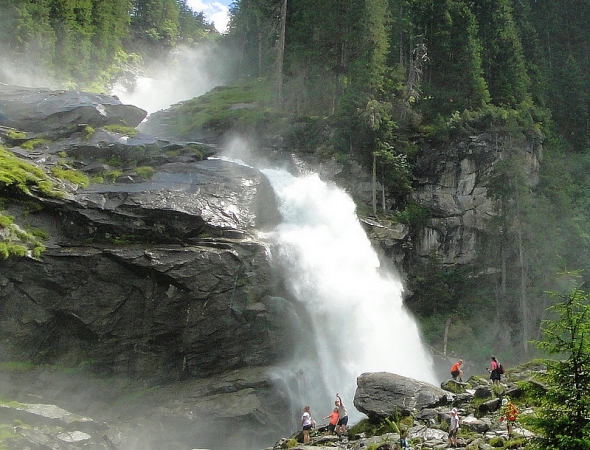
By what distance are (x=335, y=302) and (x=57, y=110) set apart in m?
17.9

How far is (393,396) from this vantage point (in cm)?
1594

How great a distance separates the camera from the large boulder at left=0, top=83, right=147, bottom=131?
28062 mm

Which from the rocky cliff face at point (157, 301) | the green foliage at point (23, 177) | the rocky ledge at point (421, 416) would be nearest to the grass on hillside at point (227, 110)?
the rocky cliff face at point (157, 301)

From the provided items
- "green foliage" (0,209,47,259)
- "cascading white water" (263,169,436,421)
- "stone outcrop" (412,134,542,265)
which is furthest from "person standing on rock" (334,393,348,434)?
"stone outcrop" (412,134,542,265)

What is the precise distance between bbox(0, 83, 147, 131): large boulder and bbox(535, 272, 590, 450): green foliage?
85.6 feet

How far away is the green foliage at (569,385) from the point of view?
24.2 feet

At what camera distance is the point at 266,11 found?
40844 millimetres

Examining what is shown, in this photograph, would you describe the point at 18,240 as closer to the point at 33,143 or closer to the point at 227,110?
the point at 33,143

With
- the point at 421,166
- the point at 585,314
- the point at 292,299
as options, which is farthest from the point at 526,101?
the point at 585,314

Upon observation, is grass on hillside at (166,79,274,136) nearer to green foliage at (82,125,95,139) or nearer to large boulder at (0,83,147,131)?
large boulder at (0,83,147,131)

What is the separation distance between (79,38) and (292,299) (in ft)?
113

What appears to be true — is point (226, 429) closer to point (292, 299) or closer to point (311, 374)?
point (311, 374)

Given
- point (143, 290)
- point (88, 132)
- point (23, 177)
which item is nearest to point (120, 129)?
point (88, 132)

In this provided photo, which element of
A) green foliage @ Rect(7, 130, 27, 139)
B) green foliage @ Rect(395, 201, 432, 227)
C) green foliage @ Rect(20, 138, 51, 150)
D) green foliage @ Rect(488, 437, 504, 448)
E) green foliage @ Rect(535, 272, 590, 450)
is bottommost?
green foliage @ Rect(488, 437, 504, 448)
